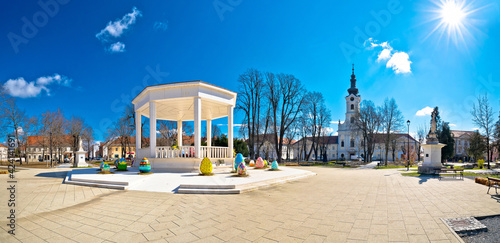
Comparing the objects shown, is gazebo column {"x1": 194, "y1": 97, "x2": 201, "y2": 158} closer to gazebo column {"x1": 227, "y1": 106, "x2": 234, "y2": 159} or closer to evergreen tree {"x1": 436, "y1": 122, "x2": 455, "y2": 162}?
gazebo column {"x1": 227, "y1": 106, "x2": 234, "y2": 159}

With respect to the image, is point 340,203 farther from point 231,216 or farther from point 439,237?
point 231,216

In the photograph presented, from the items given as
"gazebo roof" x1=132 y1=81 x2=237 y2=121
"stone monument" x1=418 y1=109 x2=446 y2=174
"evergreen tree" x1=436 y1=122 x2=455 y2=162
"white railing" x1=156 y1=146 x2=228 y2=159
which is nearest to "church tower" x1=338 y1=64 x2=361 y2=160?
"evergreen tree" x1=436 y1=122 x2=455 y2=162

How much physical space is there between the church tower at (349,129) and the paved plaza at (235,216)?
7625cm

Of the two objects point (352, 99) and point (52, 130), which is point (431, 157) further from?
point (352, 99)

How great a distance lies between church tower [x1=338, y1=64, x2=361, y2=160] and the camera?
81.4 metres

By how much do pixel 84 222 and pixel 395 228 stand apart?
7185 millimetres

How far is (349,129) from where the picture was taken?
83312 millimetres

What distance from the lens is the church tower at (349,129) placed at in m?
81.4

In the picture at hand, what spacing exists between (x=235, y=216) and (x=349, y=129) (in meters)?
85.2

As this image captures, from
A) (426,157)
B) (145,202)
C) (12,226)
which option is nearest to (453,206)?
(145,202)

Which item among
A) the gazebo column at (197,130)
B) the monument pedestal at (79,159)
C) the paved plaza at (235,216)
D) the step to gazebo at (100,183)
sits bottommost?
the monument pedestal at (79,159)

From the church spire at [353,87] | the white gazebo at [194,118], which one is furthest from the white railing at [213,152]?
the church spire at [353,87]

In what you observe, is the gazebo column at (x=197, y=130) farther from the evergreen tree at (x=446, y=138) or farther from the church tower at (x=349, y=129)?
the church tower at (x=349, y=129)

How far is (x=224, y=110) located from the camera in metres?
20.4
